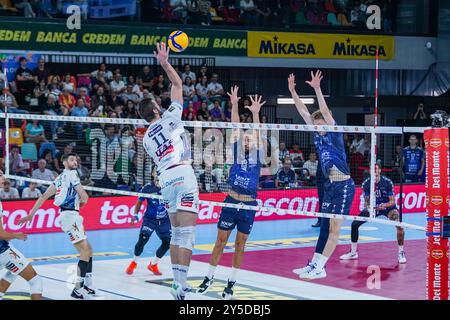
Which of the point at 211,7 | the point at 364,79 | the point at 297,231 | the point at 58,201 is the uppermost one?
the point at 211,7

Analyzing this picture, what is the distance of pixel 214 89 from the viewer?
91.0ft

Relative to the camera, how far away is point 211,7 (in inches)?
1201

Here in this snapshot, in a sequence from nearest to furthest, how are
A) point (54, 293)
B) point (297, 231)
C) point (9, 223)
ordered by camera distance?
point (54, 293) → point (9, 223) → point (297, 231)

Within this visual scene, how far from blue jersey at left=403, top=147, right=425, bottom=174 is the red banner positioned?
50.6 feet

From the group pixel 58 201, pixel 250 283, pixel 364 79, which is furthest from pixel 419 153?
pixel 58 201

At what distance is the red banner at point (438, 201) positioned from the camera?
9656 mm

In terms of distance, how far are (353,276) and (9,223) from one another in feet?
26.6

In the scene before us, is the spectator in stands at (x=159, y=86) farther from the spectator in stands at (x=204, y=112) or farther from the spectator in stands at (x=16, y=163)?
the spectator in stands at (x=16, y=163)

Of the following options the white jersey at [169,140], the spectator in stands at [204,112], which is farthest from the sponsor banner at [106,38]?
the white jersey at [169,140]

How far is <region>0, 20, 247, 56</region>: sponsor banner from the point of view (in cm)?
2555

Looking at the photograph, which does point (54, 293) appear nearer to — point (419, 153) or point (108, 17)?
point (419, 153)

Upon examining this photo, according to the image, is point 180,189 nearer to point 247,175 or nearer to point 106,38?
point 247,175

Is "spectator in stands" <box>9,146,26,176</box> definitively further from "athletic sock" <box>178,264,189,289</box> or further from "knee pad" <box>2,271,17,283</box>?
"athletic sock" <box>178,264,189,289</box>

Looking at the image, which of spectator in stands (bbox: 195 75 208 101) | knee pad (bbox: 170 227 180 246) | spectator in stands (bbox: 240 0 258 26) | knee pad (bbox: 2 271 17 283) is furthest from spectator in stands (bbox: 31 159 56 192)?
spectator in stands (bbox: 240 0 258 26)
